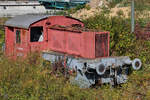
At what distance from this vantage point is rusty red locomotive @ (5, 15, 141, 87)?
9.17 m

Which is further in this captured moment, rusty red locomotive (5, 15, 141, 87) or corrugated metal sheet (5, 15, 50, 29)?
corrugated metal sheet (5, 15, 50, 29)

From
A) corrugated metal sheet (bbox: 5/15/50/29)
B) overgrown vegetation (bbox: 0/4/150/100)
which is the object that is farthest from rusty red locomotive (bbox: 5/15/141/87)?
overgrown vegetation (bbox: 0/4/150/100)

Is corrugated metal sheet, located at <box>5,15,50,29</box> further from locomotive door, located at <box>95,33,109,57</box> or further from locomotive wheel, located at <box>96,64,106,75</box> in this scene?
locomotive wheel, located at <box>96,64,106,75</box>

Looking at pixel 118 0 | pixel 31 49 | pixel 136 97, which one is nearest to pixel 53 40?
pixel 31 49

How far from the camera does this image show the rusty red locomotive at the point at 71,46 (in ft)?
30.1

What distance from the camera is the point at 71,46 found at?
10156 millimetres

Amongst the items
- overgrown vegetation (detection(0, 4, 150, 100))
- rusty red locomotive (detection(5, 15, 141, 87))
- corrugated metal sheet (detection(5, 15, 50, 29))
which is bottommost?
overgrown vegetation (detection(0, 4, 150, 100))

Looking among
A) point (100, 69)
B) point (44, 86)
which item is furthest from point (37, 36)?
point (44, 86)

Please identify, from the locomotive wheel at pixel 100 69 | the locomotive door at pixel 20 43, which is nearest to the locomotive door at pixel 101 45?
the locomotive wheel at pixel 100 69

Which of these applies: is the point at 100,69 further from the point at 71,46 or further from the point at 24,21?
the point at 24,21

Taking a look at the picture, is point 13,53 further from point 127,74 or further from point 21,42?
point 127,74

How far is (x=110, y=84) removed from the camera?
9.55 metres

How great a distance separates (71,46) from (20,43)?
194 centimetres

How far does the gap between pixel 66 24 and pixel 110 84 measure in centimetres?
281
